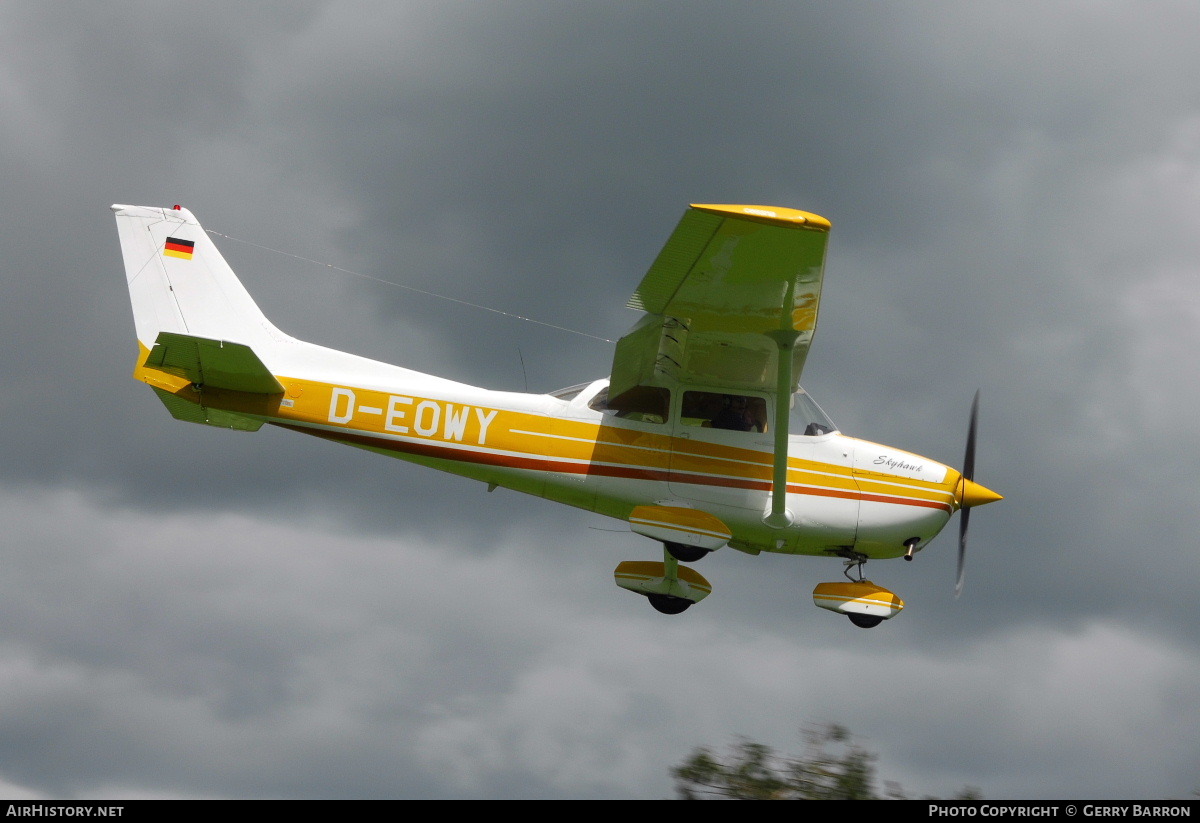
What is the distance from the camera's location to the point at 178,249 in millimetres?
13195

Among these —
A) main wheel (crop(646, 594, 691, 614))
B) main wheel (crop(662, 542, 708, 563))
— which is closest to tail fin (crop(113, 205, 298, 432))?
main wheel (crop(662, 542, 708, 563))

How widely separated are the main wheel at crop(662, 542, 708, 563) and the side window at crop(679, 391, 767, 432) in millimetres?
1345

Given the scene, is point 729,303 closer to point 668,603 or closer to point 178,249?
point 668,603

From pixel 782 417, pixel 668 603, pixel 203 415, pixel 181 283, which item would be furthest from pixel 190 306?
pixel 782 417

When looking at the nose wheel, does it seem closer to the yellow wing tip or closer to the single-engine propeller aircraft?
the single-engine propeller aircraft

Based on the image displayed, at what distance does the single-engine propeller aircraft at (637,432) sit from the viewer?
1223 cm

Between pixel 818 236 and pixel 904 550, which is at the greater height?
pixel 818 236

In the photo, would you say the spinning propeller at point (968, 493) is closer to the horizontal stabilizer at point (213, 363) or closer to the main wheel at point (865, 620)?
the main wheel at point (865, 620)

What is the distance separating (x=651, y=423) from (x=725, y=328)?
1.72 m
